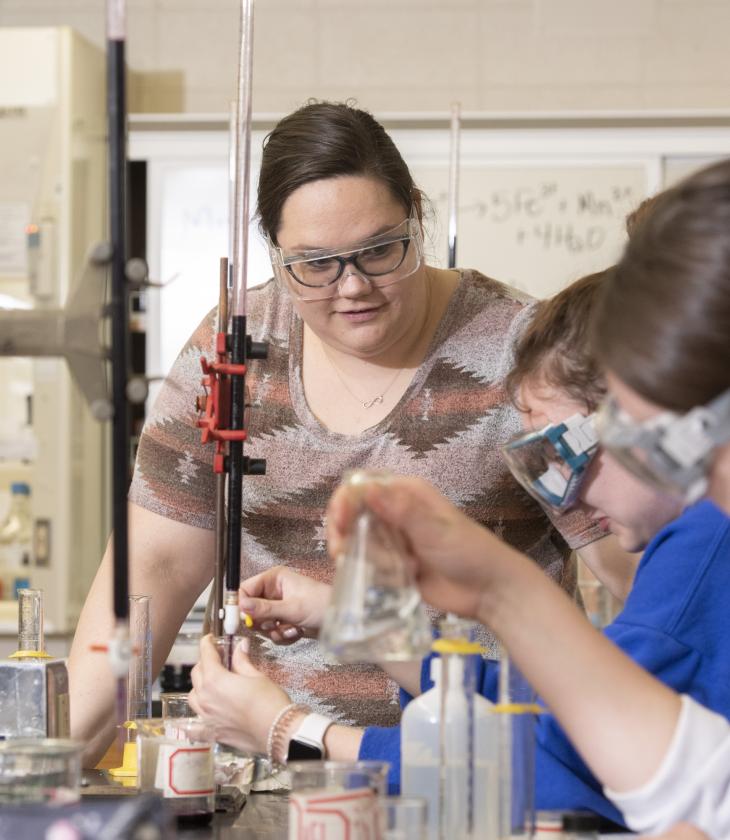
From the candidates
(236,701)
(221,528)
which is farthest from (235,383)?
(236,701)

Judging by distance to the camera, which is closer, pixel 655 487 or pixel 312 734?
pixel 655 487

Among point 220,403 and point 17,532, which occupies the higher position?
point 220,403

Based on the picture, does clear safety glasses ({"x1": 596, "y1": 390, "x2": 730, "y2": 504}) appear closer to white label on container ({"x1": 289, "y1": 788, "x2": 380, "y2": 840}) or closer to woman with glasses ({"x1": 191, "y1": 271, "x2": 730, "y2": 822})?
woman with glasses ({"x1": 191, "y1": 271, "x2": 730, "y2": 822})

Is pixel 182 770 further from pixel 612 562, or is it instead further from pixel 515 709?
pixel 612 562

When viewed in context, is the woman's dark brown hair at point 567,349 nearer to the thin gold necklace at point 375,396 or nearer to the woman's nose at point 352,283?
the woman's nose at point 352,283

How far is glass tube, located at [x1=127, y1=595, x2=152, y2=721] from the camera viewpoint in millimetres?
1419

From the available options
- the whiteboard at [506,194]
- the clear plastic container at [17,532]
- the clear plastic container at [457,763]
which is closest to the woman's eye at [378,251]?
the clear plastic container at [457,763]

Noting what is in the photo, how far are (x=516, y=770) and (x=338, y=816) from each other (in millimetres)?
150

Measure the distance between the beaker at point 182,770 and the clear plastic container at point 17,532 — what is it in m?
2.61

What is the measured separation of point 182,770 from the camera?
116 centimetres

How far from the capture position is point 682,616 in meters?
1.16

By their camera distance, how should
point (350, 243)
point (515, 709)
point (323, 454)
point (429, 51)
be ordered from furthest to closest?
point (429, 51) < point (323, 454) < point (350, 243) < point (515, 709)

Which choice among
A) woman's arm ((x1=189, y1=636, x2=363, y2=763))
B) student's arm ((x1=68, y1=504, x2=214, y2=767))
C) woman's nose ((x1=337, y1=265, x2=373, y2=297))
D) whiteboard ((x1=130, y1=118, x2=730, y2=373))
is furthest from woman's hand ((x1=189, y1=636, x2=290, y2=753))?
whiteboard ((x1=130, y1=118, x2=730, y2=373))

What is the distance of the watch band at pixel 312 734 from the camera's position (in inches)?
46.8
